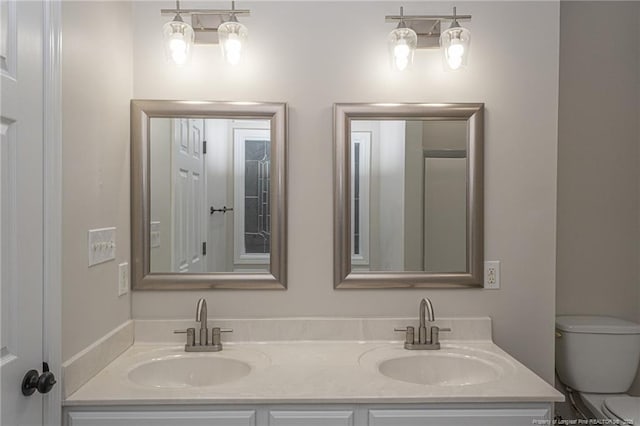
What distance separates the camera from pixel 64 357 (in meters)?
1.31

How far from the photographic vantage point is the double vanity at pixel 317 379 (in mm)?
1339

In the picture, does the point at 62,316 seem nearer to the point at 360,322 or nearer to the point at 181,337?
the point at 181,337

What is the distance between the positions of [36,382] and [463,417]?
1188 millimetres

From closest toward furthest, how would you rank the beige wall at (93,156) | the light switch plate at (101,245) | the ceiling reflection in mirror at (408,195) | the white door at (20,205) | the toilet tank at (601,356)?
the white door at (20,205) < the beige wall at (93,156) < the light switch plate at (101,245) < the ceiling reflection in mirror at (408,195) < the toilet tank at (601,356)

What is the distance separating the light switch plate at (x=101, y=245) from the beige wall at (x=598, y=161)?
1.97 meters

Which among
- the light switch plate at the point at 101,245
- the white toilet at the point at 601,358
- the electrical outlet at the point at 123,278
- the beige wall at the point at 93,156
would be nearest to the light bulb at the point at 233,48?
the beige wall at the point at 93,156

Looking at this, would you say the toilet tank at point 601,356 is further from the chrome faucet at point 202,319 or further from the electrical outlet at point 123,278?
the electrical outlet at point 123,278

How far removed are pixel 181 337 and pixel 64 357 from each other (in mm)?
545

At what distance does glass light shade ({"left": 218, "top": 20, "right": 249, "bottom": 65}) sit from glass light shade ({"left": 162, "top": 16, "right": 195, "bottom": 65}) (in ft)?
0.40

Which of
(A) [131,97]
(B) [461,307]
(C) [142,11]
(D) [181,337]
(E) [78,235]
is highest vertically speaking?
(C) [142,11]

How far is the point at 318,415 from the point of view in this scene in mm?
1351

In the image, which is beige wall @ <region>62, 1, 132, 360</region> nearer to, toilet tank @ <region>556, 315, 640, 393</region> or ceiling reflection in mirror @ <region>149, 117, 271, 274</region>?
ceiling reflection in mirror @ <region>149, 117, 271, 274</region>

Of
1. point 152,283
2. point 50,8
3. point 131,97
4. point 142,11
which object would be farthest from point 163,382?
point 142,11

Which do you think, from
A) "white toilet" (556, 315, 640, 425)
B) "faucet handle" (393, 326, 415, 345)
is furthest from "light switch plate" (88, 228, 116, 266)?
"white toilet" (556, 315, 640, 425)
